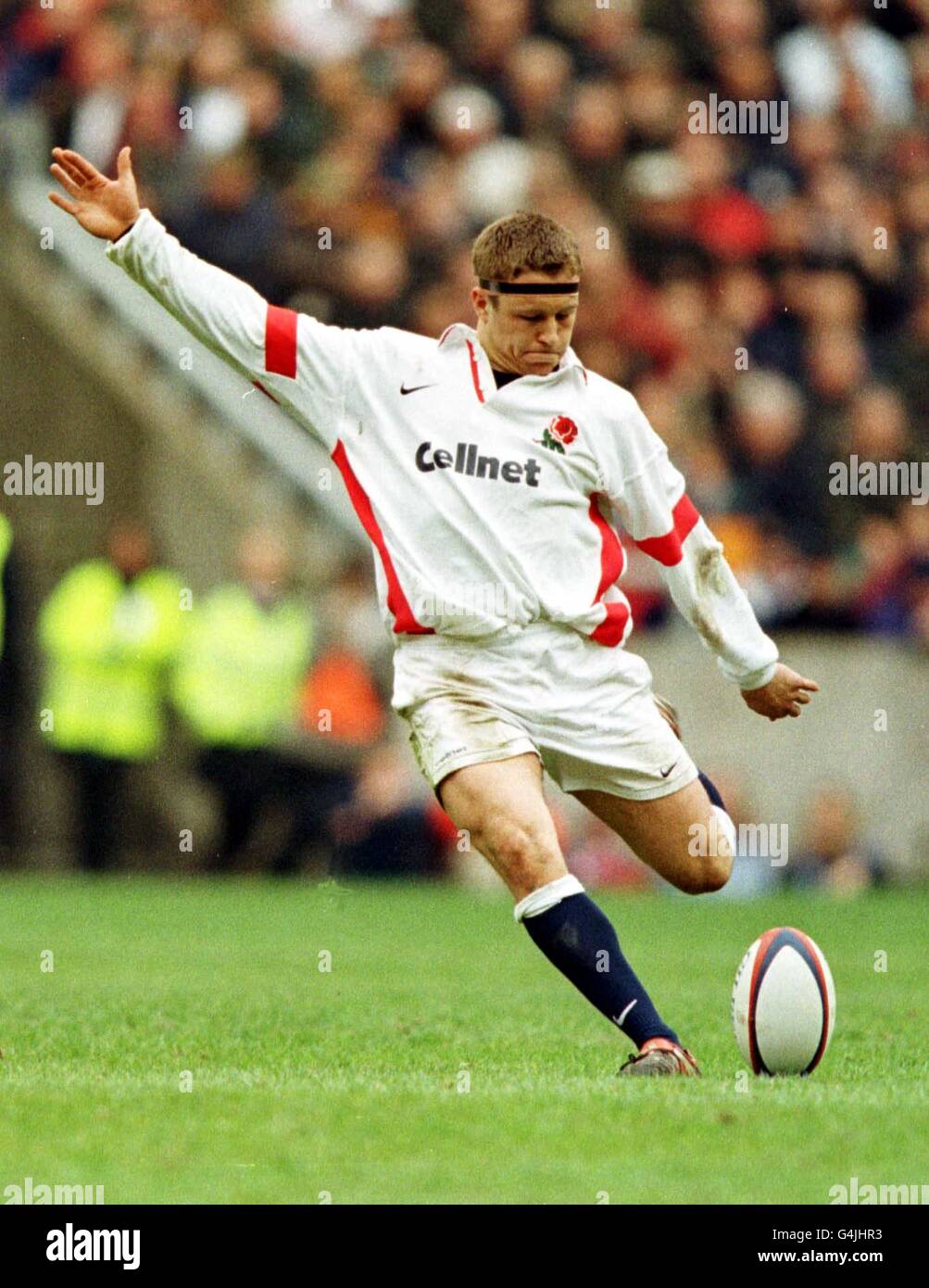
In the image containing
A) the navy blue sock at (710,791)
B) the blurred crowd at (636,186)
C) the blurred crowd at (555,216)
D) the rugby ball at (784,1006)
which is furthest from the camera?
the blurred crowd at (636,186)

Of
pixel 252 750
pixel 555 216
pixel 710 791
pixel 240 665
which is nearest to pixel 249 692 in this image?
pixel 240 665

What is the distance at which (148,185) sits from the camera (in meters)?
18.4

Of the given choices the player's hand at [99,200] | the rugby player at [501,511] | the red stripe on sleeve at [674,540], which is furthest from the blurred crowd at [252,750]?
the player's hand at [99,200]

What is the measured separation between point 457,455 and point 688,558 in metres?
0.86

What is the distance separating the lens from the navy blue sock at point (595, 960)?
734 centimetres

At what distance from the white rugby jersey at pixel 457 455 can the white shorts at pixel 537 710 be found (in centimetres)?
7

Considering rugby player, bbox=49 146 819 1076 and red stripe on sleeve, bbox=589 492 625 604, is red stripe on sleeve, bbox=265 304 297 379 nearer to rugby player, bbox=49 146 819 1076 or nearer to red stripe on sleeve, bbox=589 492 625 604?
rugby player, bbox=49 146 819 1076

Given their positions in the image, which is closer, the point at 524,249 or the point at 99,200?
the point at 524,249

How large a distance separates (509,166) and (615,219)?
39.5 inches

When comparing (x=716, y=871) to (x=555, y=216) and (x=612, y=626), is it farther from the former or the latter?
(x=555, y=216)

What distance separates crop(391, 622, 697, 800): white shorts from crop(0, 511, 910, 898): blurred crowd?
8.57m

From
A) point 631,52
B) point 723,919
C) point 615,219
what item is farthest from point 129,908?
point 631,52

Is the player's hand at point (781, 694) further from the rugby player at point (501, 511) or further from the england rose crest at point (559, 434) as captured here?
the england rose crest at point (559, 434)

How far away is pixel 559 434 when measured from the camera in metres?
7.67
